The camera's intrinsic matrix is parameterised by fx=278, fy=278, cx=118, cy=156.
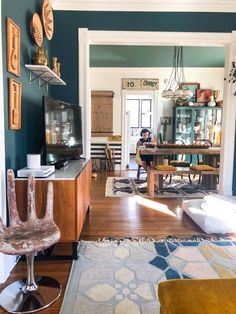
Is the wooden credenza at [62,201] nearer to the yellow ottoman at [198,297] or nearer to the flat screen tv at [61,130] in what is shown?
the flat screen tv at [61,130]

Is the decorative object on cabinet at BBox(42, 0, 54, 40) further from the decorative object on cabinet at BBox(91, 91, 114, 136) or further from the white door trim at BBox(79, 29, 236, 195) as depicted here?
the decorative object on cabinet at BBox(91, 91, 114, 136)

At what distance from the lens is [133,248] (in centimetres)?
258

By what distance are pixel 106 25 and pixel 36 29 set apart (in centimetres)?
143

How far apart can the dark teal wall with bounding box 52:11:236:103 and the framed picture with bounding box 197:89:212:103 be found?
3.56 meters

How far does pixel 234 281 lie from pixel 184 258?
111cm

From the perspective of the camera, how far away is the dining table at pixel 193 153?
4.84 m

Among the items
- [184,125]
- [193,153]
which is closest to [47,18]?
[193,153]

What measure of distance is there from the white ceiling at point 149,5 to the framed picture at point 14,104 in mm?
2079

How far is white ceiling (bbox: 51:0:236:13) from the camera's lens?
12.7ft

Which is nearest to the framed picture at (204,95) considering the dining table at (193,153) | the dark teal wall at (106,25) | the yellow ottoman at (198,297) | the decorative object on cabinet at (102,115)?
the decorative object on cabinet at (102,115)

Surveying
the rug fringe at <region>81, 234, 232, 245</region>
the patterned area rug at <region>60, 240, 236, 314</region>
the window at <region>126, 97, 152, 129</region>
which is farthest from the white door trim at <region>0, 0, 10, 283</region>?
the window at <region>126, 97, 152, 129</region>

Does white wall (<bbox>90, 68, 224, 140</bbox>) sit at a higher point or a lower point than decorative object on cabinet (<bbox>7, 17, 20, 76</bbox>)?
higher

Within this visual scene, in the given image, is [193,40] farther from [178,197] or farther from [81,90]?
[178,197]

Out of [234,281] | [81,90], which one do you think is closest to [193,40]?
[81,90]
